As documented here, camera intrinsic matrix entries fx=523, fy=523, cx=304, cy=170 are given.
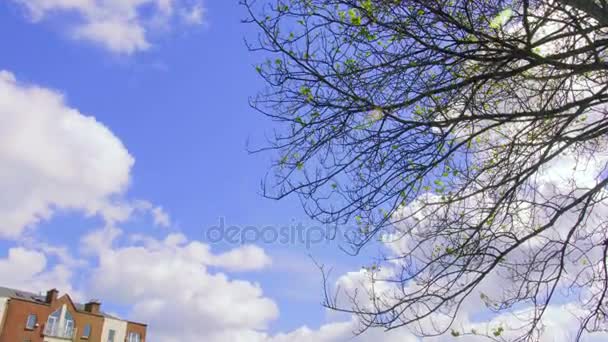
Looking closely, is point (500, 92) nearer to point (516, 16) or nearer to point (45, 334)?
point (516, 16)

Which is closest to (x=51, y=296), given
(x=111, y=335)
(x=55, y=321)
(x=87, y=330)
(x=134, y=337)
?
(x=55, y=321)

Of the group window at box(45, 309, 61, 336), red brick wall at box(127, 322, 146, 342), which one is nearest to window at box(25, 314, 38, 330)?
window at box(45, 309, 61, 336)

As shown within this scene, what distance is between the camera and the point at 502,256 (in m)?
5.46

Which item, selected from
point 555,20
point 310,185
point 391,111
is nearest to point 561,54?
point 555,20

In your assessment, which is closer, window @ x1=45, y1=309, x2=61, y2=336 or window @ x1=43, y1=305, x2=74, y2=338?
window @ x1=45, y1=309, x2=61, y2=336

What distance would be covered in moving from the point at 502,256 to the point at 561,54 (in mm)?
2111

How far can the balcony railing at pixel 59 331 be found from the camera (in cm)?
3080

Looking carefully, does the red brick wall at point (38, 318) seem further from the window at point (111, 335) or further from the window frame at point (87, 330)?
the window at point (111, 335)

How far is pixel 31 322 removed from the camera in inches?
1171

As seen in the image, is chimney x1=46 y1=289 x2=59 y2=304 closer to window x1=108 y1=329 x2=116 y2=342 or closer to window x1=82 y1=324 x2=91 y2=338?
window x1=82 y1=324 x2=91 y2=338

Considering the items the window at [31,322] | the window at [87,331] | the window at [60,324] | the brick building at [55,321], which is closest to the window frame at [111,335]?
the brick building at [55,321]

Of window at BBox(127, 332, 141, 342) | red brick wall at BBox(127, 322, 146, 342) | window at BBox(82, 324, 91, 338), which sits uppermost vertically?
red brick wall at BBox(127, 322, 146, 342)

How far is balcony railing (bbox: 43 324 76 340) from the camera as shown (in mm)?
30797

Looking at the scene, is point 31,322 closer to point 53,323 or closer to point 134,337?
point 53,323
